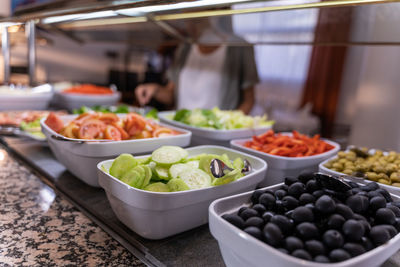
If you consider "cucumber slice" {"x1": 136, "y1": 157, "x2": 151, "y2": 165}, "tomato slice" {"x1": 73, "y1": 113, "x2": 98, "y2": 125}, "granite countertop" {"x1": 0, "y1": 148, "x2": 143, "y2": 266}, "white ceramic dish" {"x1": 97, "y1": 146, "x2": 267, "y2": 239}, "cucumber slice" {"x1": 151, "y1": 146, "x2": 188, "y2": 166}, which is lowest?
"granite countertop" {"x1": 0, "y1": 148, "x2": 143, "y2": 266}

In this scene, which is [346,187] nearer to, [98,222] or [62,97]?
[98,222]

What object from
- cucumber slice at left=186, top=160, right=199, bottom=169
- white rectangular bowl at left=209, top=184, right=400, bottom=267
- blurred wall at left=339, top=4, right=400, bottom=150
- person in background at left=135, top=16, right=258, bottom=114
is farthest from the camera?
blurred wall at left=339, top=4, right=400, bottom=150

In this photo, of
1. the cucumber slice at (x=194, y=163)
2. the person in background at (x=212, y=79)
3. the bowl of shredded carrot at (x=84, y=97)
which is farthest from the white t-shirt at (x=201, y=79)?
the cucumber slice at (x=194, y=163)

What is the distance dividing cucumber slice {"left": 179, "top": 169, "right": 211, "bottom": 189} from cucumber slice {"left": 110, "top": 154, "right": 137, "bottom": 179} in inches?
5.1

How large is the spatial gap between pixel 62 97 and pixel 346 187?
209 cm

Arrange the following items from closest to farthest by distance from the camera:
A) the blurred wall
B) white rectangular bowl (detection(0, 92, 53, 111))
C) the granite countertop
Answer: the granite countertop < white rectangular bowl (detection(0, 92, 53, 111)) < the blurred wall

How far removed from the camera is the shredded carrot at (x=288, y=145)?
1.13 m

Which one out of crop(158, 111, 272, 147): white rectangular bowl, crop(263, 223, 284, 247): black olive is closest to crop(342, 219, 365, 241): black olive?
crop(263, 223, 284, 247): black olive

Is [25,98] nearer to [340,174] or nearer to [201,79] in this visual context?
[201,79]

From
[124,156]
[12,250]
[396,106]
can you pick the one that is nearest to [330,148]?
[124,156]

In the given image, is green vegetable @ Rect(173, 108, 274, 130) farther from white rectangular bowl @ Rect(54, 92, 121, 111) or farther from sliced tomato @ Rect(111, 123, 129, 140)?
white rectangular bowl @ Rect(54, 92, 121, 111)

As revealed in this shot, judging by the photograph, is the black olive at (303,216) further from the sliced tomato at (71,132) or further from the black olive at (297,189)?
the sliced tomato at (71,132)

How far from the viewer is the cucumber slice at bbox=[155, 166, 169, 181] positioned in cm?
81

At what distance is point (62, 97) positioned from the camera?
2.27 meters
